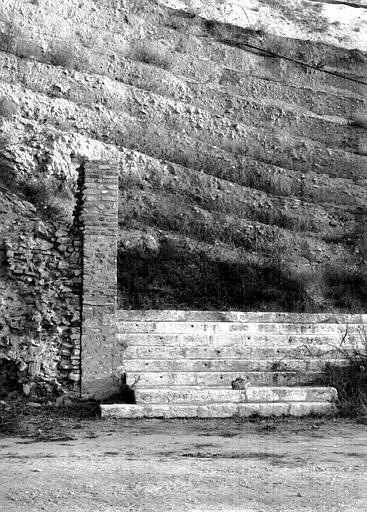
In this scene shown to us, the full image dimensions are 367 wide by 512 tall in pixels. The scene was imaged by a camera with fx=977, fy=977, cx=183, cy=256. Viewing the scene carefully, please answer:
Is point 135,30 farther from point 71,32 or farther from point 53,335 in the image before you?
point 53,335

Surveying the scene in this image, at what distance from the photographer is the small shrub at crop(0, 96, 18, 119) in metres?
24.0

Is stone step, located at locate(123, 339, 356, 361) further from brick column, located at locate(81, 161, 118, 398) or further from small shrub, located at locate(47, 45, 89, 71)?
small shrub, located at locate(47, 45, 89, 71)

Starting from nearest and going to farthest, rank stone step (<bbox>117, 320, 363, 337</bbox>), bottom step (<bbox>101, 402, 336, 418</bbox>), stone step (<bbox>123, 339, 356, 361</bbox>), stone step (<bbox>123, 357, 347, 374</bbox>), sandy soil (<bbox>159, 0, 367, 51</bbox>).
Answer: bottom step (<bbox>101, 402, 336, 418</bbox>) < stone step (<bbox>123, 357, 347, 374</bbox>) < stone step (<bbox>123, 339, 356, 361</bbox>) < stone step (<bbox>117, 320, 363, 337</bbox>) < sandy soil (<bbox>159, 0, 367, 51</bbox>)

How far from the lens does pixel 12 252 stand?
12.5 m

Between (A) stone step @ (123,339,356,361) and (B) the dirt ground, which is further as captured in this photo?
(A) stone step @ (123,339,356,361)

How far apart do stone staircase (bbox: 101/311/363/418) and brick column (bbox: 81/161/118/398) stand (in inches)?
13.9

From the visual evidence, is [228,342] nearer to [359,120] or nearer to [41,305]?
[41,305]

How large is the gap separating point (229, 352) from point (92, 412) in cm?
269

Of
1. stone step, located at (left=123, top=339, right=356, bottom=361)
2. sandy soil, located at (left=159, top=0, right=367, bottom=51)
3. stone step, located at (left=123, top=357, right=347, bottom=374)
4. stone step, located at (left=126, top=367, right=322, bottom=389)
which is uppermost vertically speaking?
sandy soil, located at (left=159, top=0, right=367, bottom=51)

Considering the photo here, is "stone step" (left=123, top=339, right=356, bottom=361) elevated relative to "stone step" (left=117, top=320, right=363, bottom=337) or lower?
lower

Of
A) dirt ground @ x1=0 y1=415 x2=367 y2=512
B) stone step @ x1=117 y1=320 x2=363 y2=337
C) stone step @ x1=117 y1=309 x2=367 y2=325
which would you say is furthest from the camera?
stone step @ x1=117 y1=309 x2=367 y2=325

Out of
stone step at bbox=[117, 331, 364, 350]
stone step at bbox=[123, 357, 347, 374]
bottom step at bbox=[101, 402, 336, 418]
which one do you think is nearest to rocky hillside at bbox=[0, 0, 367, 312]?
stone step at bbox=[117, 331, 364, 350]

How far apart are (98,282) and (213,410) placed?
234 cm

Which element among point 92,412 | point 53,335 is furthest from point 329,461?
point 53,335
